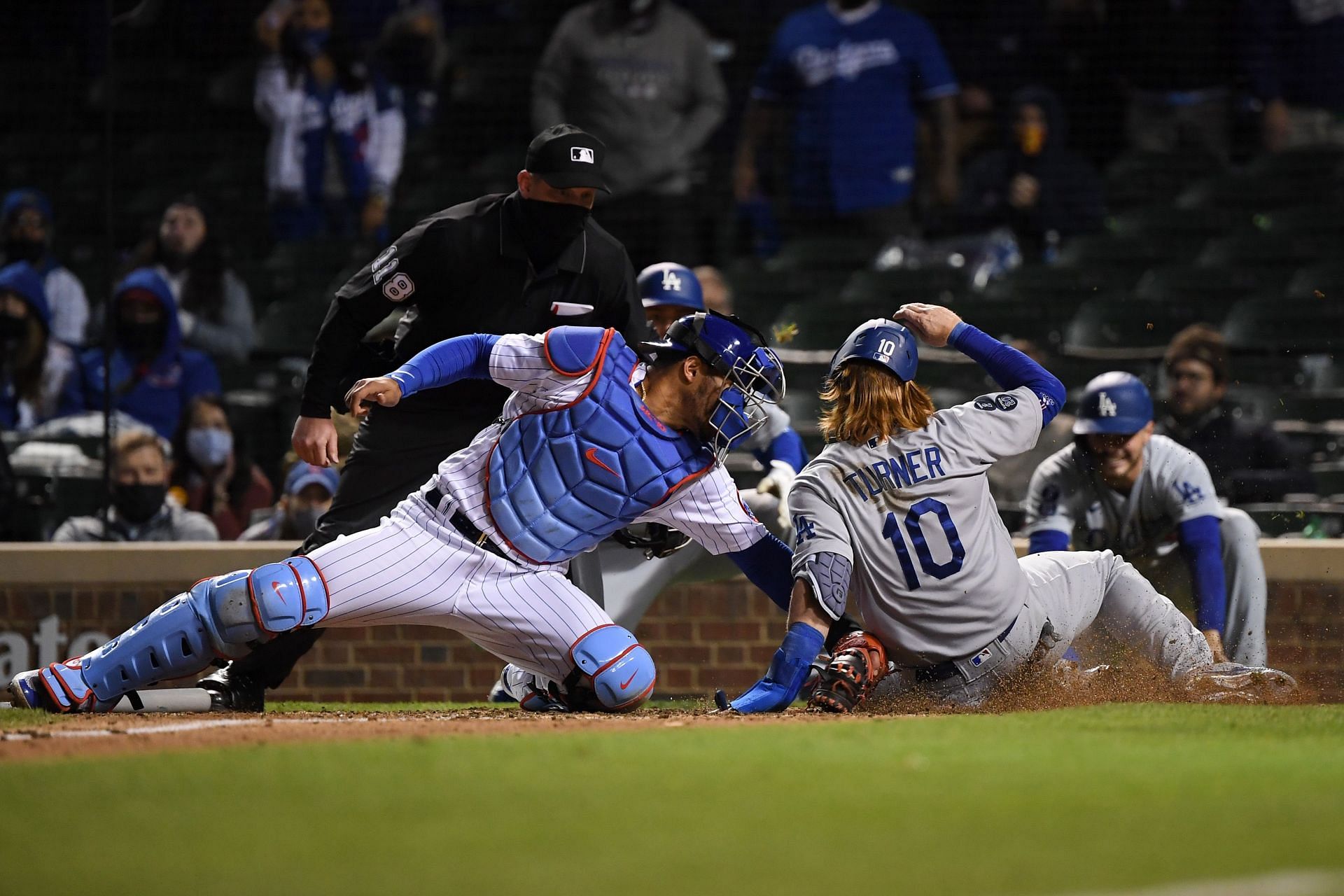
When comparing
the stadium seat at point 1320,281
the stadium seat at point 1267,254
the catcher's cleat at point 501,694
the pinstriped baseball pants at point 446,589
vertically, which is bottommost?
the catcher's cleat at point 501,694

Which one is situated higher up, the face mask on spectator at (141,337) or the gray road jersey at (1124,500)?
the face mask on spectator at (141,337)

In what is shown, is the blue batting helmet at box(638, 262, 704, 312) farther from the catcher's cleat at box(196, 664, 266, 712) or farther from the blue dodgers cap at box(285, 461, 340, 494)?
the catcher's cleat at box(196, 664, 266, 712)

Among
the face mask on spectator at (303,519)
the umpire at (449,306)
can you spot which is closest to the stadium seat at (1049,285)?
the face mask on spectator at (303,519)

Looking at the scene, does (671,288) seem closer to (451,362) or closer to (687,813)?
(451,362)

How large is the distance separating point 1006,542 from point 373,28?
6.36 m

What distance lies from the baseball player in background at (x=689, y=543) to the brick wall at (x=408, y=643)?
555mm

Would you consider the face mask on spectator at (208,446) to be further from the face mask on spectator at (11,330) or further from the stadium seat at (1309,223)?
the stadium seat at (1309,223)

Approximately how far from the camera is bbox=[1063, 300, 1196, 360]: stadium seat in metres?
8.05

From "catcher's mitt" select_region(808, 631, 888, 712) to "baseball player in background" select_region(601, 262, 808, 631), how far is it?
1.16m

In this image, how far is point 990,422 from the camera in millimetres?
4672

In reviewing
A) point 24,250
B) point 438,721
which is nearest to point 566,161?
point 438,721

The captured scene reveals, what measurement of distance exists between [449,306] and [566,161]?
1.96 ft

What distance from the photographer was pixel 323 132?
9484 mm

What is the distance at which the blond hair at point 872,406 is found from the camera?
4.60 metres
